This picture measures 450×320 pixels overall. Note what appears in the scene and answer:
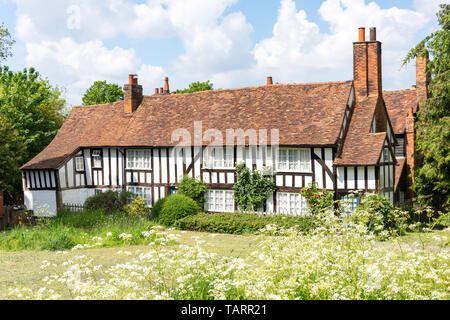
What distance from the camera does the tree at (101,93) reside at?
53406mm

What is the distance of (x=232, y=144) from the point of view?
74.9ft

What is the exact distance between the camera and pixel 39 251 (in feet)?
51.9

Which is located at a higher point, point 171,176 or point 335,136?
point 335,136

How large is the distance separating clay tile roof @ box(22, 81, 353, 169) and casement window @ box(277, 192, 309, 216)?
2.38 m

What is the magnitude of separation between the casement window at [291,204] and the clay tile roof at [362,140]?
7.95ft

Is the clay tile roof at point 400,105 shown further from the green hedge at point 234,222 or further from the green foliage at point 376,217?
the green hedge at point 234,222

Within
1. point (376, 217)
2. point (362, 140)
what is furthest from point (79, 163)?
point (376, 217)

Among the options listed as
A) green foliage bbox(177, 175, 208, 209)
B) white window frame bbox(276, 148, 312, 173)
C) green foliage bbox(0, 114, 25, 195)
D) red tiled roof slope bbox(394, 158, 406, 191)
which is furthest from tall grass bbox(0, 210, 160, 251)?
red tiled roof slope bbox(394, 158, 406, 191)

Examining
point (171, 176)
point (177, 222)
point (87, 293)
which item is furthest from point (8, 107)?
point (87, 293)

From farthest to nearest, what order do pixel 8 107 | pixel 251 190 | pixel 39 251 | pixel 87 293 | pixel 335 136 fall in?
pixel 8 107 < pixel 251 190 < pixel 335 136 < pixel 39 251 < pixel 87 293

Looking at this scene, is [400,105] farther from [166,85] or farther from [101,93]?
[101,93]

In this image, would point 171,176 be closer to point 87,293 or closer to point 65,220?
point 65,220

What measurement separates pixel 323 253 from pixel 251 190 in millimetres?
14501

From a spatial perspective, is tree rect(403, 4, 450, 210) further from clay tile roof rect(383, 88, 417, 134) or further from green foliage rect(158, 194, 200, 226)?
green foliage rect(158, 194, 200, 226)
